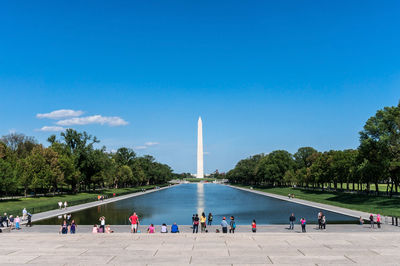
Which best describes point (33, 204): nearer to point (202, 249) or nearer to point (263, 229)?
point (263, 229)

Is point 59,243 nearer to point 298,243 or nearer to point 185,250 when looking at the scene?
point 185,250

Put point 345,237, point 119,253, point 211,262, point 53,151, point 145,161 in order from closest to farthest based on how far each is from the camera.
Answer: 1. point 211,262
2. point 119,253
3. point 345,237
4. point 53,151
5. point 145,161

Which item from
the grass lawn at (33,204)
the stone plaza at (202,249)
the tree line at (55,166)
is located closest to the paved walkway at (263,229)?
the stone plaza at (202,249)

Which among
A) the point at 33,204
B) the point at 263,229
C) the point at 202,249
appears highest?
the point at 202,249

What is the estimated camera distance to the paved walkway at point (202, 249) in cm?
1677

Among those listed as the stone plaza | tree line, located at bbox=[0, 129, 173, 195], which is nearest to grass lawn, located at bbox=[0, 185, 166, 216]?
tree line, located at bbox=[0, 129, 173, 195]

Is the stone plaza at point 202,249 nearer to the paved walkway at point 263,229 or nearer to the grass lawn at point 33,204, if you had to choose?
the paved walkway at point 263,229

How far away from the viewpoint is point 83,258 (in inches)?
685

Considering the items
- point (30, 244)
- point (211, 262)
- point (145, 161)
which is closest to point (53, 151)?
point (30, 244)

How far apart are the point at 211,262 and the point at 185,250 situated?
10.3 ft

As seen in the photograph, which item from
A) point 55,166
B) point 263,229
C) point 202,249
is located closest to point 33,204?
point 55,166

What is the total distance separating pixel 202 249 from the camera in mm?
19531

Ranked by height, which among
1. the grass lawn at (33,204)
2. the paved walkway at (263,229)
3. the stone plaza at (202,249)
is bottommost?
the grass lawn at (33,204)

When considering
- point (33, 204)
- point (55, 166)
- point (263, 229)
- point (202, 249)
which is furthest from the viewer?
point (55, 166)
